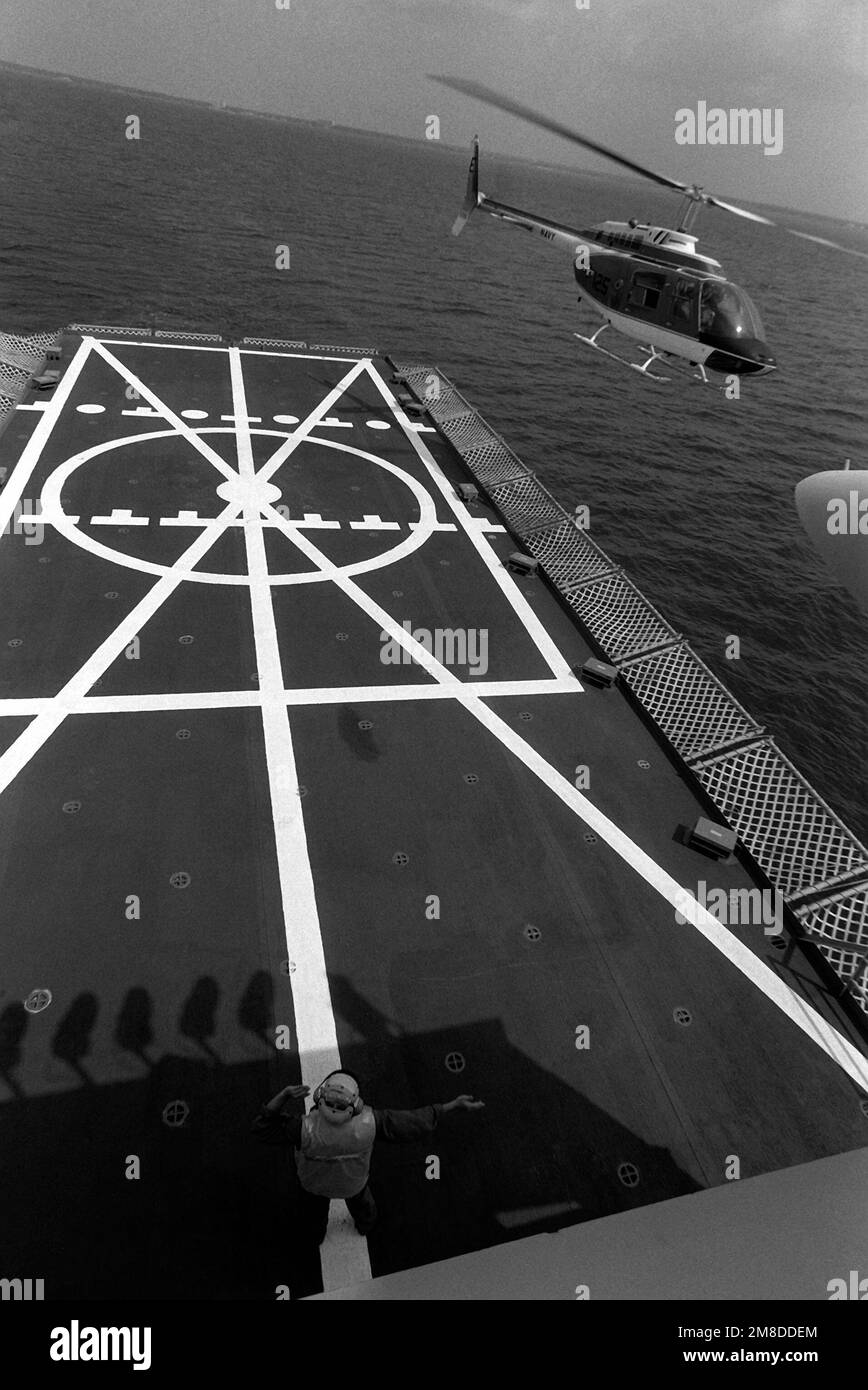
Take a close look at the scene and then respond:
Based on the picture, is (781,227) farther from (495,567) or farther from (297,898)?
(297,898)

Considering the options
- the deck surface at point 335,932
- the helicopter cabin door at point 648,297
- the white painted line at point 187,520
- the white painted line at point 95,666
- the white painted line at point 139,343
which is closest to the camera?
the deck surface at point 335,932

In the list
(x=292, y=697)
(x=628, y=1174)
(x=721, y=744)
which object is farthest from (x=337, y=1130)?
(x=721, y=744)

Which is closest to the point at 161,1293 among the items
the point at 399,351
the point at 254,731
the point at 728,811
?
the point at 254,731

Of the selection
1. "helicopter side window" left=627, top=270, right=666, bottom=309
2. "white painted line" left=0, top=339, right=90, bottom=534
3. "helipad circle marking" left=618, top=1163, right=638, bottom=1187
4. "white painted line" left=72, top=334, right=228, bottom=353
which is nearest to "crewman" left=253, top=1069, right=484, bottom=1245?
"helipad circle marking" left=618, top=1163, right=638, bottom=1187

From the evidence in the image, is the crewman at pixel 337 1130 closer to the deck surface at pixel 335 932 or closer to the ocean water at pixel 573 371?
the deck surface at pixel 335 932

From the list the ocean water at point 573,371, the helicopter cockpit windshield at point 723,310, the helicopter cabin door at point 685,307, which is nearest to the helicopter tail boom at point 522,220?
the helicopter cabin door at point 685,307
